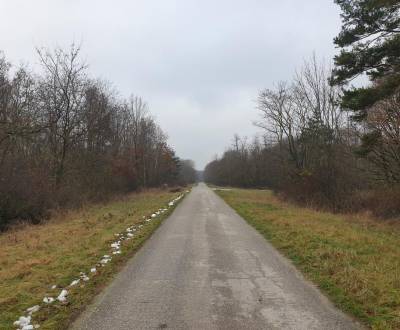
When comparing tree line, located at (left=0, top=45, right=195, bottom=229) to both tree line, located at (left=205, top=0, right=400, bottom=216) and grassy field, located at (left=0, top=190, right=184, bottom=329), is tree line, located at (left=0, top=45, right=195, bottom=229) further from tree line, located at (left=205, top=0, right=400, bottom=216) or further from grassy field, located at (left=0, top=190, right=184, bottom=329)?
tree line, located at (left=205, top=0, right=400, bottom=216)

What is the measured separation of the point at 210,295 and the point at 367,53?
12.9 metres

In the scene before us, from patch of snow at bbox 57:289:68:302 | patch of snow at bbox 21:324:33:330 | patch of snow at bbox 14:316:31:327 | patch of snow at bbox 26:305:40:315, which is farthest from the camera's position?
patch of snow at bbox 57:289:68:302

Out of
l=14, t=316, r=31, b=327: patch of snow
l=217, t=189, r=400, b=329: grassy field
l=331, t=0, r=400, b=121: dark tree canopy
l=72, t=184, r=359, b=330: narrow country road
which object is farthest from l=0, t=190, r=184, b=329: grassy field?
l=331, t=0, r=400, b=121: dark tree canopy

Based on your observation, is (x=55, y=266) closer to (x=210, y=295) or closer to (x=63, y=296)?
(x=63, y=296)

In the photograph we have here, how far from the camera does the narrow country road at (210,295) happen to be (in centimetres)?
497

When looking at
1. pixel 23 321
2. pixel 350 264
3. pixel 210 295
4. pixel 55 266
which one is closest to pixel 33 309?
pixel 23 321

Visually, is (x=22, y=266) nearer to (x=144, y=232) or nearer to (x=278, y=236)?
(x=144, y=232)

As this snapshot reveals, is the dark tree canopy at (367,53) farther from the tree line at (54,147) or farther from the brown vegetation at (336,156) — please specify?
the tree line at (54,147)

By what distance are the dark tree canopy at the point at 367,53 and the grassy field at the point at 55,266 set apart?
9.54 meters

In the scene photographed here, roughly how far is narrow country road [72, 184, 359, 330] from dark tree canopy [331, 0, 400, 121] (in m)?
7.87

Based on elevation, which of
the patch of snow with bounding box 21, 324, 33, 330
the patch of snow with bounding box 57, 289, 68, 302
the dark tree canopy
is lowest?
the patch of snow with bounding box 21, 324, 33, 330

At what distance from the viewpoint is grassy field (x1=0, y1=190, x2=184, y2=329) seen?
5445 mm

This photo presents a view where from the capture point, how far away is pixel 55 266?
8219 millimetres

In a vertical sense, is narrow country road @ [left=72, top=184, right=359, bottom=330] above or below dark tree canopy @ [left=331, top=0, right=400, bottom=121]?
below
